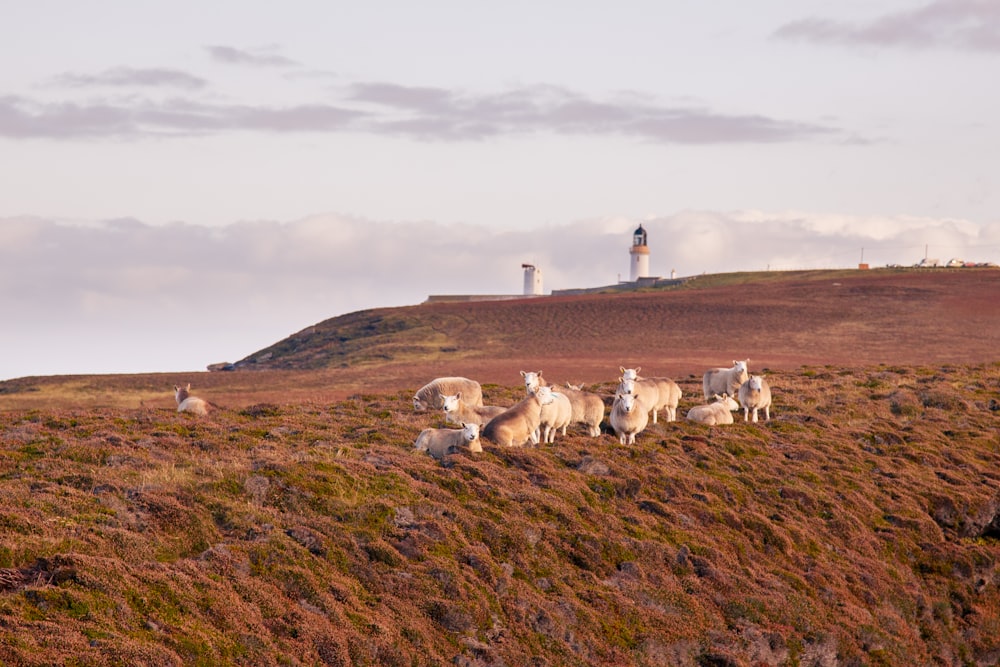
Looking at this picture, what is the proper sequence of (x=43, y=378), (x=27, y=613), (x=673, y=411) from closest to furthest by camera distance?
(x=27, y=613) < (x=673, y=411) < (x=43, y=378)

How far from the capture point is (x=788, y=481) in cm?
3055

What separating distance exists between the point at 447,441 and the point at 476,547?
5.67 meters

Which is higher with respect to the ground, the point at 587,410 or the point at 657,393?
the point at 657,393

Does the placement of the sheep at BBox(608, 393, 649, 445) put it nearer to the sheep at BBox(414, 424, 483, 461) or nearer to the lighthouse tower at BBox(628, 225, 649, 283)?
the sheep at BBox(414, 424, 483, 461)

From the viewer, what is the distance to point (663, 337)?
94.9m

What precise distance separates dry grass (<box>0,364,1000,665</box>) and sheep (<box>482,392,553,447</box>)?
83cm

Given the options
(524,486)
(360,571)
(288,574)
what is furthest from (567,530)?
(288,574)

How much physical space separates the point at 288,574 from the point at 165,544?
2184 mm

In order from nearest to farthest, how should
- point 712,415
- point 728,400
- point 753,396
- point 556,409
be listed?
point 556,409
point 712,415
point 753,396
point 728,400

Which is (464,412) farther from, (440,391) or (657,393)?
(657,393)

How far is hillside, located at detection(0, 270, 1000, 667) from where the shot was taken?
1684cm

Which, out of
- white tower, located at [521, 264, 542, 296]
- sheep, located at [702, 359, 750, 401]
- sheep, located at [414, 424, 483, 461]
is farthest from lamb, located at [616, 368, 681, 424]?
white tower, located at [521, 264, 542, 296]

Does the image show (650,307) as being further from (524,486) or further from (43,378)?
(524,486)

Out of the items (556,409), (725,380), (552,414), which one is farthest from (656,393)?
(552,414)
